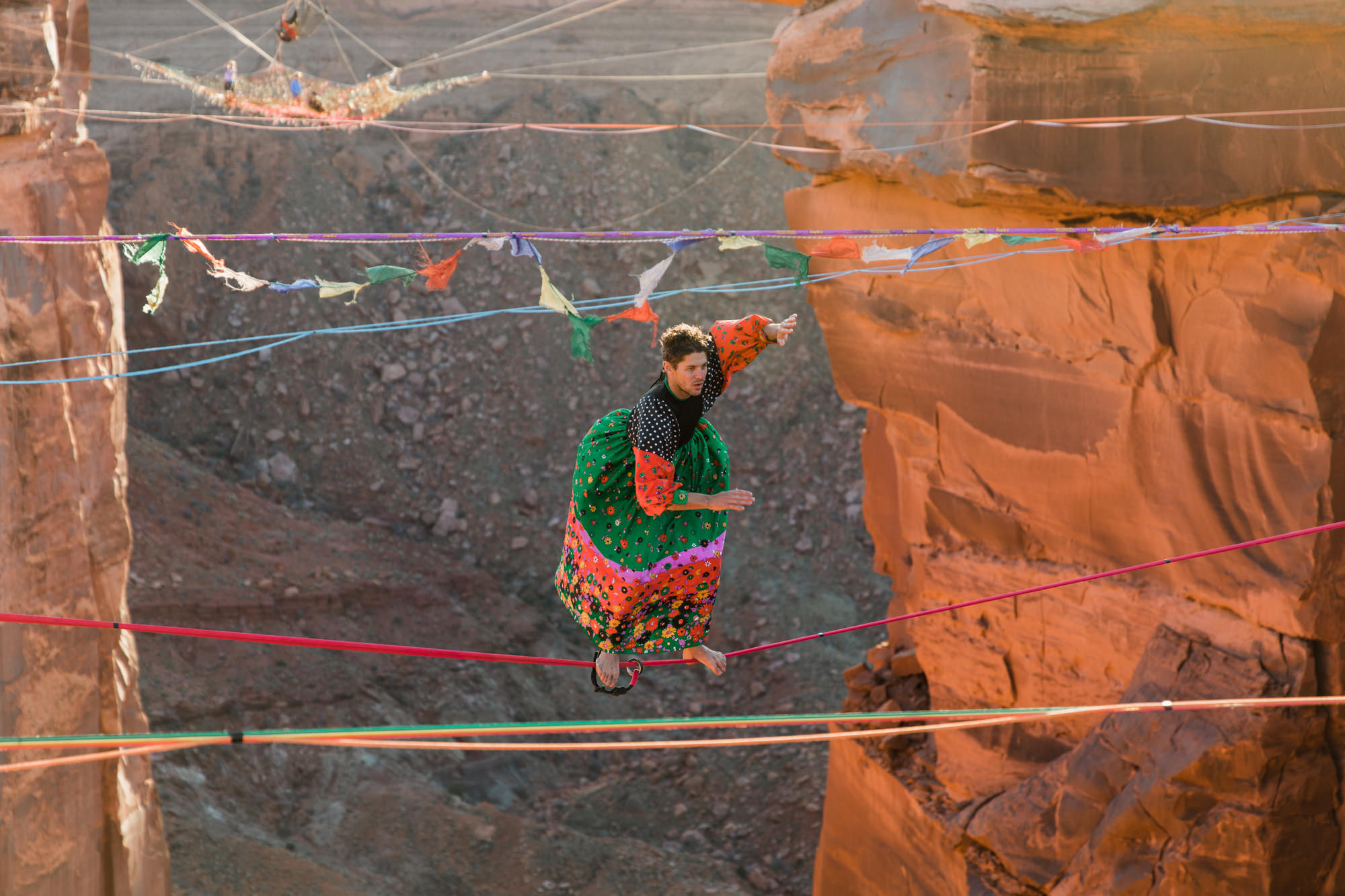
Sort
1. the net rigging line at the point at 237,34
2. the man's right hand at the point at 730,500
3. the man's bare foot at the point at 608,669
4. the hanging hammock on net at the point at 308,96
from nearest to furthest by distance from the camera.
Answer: the man's right hand at the point at 730,500, the man's bare foot at the point at 608,669, the hanging hammock on net at the point at 308,96, the net rigging line at the point at 237,34

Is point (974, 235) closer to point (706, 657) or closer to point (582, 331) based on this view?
point (582, 331)

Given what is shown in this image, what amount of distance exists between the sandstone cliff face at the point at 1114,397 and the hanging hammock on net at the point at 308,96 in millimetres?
3237

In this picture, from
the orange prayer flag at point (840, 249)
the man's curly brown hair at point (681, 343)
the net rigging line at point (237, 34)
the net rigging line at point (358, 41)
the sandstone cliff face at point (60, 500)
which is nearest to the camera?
the man's curly brown hair at point (681, 343)

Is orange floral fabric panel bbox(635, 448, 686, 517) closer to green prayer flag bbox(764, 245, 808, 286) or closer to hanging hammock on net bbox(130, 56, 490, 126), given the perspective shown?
green prayer flag bbox(764, 245, 808, 286)

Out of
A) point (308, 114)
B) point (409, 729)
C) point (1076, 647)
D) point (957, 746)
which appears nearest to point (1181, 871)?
point (1076, 647)

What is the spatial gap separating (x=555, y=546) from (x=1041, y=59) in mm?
9513

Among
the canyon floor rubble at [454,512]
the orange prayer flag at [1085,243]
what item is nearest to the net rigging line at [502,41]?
the canyon floor rubble at [454,512]

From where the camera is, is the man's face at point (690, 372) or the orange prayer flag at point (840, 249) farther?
the orange prayer flag at point (840, 249)

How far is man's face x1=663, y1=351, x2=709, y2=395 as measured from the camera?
4406mm

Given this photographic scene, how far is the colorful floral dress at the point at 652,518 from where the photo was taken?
4.47 m

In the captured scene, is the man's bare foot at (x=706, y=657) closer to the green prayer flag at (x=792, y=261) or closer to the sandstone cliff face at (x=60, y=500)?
the green prayer flag at (x=792, y=261)

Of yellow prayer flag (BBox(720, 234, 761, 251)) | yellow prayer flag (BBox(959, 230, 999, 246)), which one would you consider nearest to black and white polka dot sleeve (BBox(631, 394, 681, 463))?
yellow prayer flag (BBox(720, 234, 761, 251))

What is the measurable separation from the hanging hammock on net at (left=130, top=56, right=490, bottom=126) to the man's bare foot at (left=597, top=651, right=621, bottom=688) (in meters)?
5.27

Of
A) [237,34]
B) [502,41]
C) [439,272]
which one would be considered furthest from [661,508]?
[502,41]
